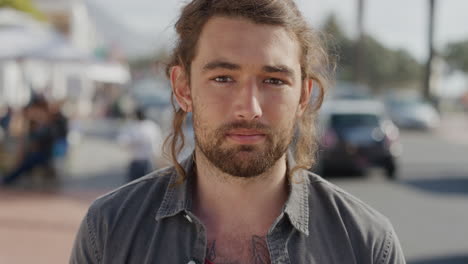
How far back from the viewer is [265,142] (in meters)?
2.00

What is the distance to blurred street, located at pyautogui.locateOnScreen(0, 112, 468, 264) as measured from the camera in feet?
22.7

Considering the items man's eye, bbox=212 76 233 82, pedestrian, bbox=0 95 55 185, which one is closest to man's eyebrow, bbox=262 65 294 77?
man's eye, bbox=212 76 233 82

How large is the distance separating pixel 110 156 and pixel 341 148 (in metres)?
6.49

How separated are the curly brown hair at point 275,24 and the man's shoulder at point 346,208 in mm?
119

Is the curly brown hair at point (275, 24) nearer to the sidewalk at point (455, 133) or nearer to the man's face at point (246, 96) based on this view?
the man's face at point (246, 96)

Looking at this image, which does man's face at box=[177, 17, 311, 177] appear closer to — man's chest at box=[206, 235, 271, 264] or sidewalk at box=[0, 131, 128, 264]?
man's chest at box=[206, 235, 271, 264]

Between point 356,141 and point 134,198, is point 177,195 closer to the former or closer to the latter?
point 134,198

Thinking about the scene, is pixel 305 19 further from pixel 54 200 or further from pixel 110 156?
pixel 110 156

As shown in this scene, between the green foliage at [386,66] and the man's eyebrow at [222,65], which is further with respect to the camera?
the green foliage at [386,66]

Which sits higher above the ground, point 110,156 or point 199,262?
point 199,262

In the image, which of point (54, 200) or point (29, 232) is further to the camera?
point (54, 200)

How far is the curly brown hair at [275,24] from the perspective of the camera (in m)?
2.05

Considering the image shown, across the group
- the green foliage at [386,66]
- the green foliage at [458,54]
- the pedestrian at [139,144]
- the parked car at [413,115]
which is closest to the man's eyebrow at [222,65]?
the pedestrian at [139,144]

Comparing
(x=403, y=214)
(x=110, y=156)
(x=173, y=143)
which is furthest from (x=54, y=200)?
(x=173, y=143)
